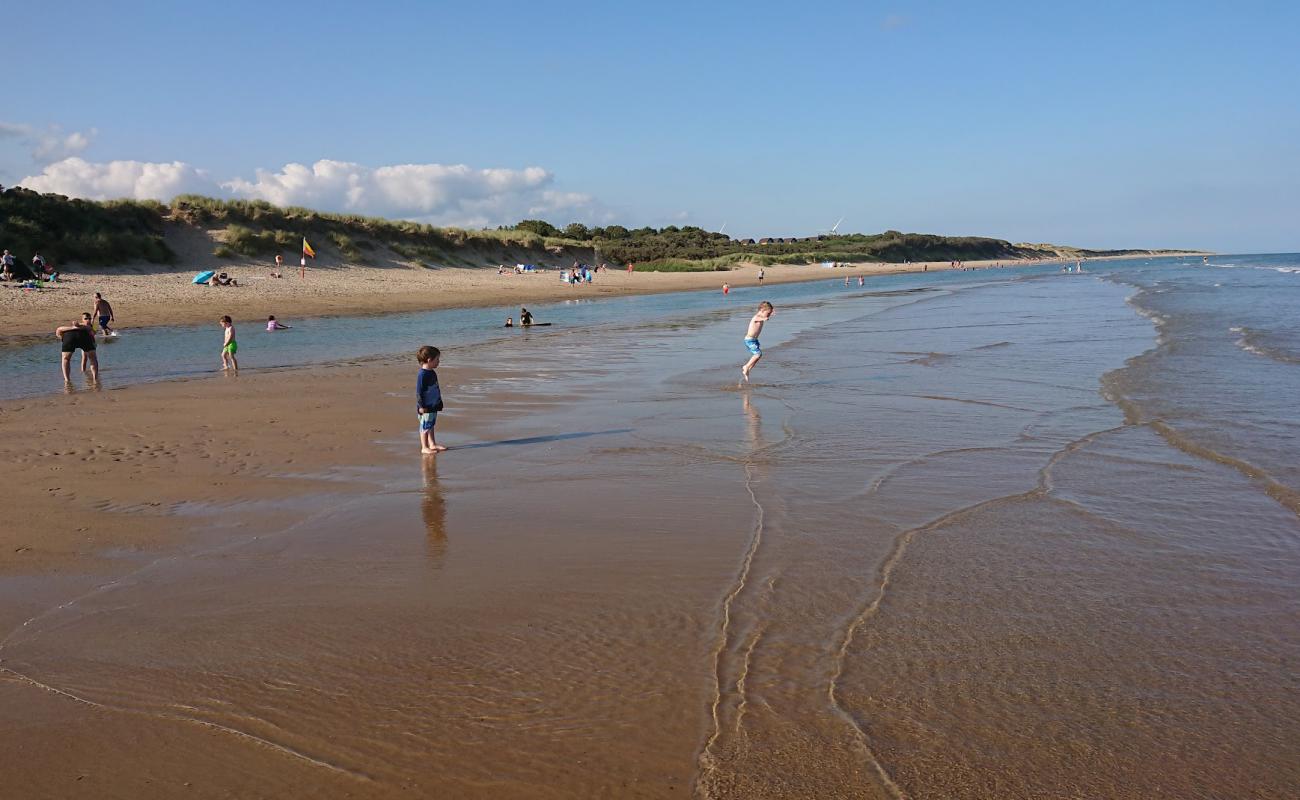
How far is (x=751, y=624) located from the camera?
4.76 metres

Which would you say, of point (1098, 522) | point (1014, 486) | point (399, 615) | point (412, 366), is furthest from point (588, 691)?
point (412, 366)

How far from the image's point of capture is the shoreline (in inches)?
1107

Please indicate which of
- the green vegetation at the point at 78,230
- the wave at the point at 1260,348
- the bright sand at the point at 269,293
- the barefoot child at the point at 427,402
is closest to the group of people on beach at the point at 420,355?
the barefoot child at the point at 427,402

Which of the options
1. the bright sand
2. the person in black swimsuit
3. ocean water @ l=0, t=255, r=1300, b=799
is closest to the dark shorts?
the person in black swimsuit

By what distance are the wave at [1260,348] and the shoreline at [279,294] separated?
28.1 meters

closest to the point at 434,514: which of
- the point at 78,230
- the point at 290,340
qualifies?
the point at 290,340

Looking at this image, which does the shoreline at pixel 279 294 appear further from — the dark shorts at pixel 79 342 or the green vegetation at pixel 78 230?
the dark shorts at pixel 79 342

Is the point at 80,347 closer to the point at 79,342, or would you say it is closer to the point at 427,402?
the point at 79,342

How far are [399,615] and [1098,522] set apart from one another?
5.07 m

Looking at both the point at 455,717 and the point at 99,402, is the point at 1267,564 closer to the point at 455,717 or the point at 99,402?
the point at 455,717

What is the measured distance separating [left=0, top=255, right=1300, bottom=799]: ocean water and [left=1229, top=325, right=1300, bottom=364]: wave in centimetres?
763

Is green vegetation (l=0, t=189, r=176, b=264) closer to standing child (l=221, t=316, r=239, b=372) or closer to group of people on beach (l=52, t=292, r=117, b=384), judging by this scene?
group of people on beach (l=52, t=292, r=117, b=384)

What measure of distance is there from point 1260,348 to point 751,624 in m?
18.2

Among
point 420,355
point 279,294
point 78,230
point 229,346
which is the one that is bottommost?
point 229,346
